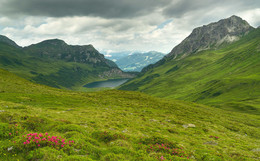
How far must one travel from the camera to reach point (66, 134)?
601 inches

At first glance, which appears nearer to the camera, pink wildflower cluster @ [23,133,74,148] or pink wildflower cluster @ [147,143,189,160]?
pink wildflower cluster @ [23,133,74,148]

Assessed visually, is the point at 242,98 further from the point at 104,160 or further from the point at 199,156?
the point at 104,160

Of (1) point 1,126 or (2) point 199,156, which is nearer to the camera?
(1) point 1,126

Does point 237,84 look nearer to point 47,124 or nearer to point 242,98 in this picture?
point 242,98

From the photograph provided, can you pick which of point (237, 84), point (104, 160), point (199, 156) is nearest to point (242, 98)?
point (237, 84)

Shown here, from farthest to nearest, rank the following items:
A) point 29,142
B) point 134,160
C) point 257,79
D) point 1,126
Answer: point 257,79
point 1,126
point 134,160
point 29,142

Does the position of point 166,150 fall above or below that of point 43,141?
below

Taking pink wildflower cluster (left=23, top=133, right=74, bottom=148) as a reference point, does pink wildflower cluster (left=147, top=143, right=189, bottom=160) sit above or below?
below

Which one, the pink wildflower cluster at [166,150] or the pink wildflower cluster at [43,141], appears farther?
the pink wildflower cluster at [166,150]

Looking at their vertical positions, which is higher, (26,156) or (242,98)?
(26,156)

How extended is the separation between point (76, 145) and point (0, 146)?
544 cm

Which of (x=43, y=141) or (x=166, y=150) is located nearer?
(x=43, y=141)

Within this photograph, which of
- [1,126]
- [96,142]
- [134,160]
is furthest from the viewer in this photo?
[96,142]

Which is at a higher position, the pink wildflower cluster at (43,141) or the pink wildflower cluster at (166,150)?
the pink wildflower cluster at (43,141)
